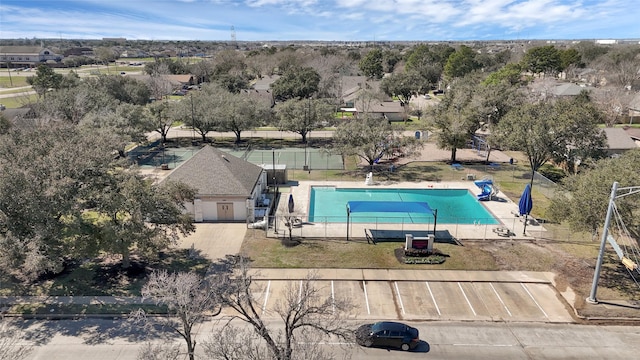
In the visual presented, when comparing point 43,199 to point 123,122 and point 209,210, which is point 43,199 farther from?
point 123,122

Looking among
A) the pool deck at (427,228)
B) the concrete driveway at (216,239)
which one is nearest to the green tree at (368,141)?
the pool deck at (427,228)

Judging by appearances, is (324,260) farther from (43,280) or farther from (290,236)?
(43,280)

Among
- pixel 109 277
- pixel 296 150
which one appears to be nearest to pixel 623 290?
pixel 109 277

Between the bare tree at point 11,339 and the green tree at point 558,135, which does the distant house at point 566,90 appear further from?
the bare tree at point 11,339

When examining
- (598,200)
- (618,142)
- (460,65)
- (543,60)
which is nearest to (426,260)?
(598,200)

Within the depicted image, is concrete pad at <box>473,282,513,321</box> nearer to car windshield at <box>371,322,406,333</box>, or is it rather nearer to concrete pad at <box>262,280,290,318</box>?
car windshield at <box>371,322,406,333</box>
